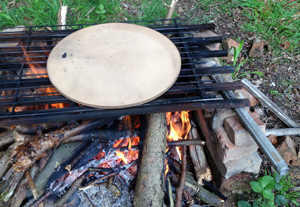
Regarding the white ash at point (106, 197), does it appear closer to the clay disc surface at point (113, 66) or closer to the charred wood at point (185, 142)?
the charred wood at point (185, 142)

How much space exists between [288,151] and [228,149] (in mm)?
858

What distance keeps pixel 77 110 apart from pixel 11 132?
0.75 metres

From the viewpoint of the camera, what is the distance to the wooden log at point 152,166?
1.95 meters

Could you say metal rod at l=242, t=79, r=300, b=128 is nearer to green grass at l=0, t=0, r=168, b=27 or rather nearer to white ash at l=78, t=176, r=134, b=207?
white ash at l=78, t=176, r=134, b=207

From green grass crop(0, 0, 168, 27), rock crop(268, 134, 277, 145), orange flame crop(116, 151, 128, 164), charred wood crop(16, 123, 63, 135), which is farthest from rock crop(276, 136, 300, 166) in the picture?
green grass crop(0, 0, 168, 27)

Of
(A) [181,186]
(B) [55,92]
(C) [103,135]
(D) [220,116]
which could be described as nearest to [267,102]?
(D) [220,116]

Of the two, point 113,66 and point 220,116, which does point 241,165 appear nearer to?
point 220,116

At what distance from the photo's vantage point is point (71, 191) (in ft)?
7.57

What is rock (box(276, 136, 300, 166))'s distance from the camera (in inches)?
103

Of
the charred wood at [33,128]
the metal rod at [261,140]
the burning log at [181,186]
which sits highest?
the metal rod at [261,140]

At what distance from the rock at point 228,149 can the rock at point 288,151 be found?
1.69 feet

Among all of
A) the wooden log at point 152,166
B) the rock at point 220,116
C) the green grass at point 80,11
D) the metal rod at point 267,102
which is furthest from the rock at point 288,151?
the green grass at point 80,11

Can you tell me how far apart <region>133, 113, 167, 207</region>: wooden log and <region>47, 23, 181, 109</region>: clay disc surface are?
469mm

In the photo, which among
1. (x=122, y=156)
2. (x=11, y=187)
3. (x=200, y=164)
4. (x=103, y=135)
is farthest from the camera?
(x=200, y=164)
